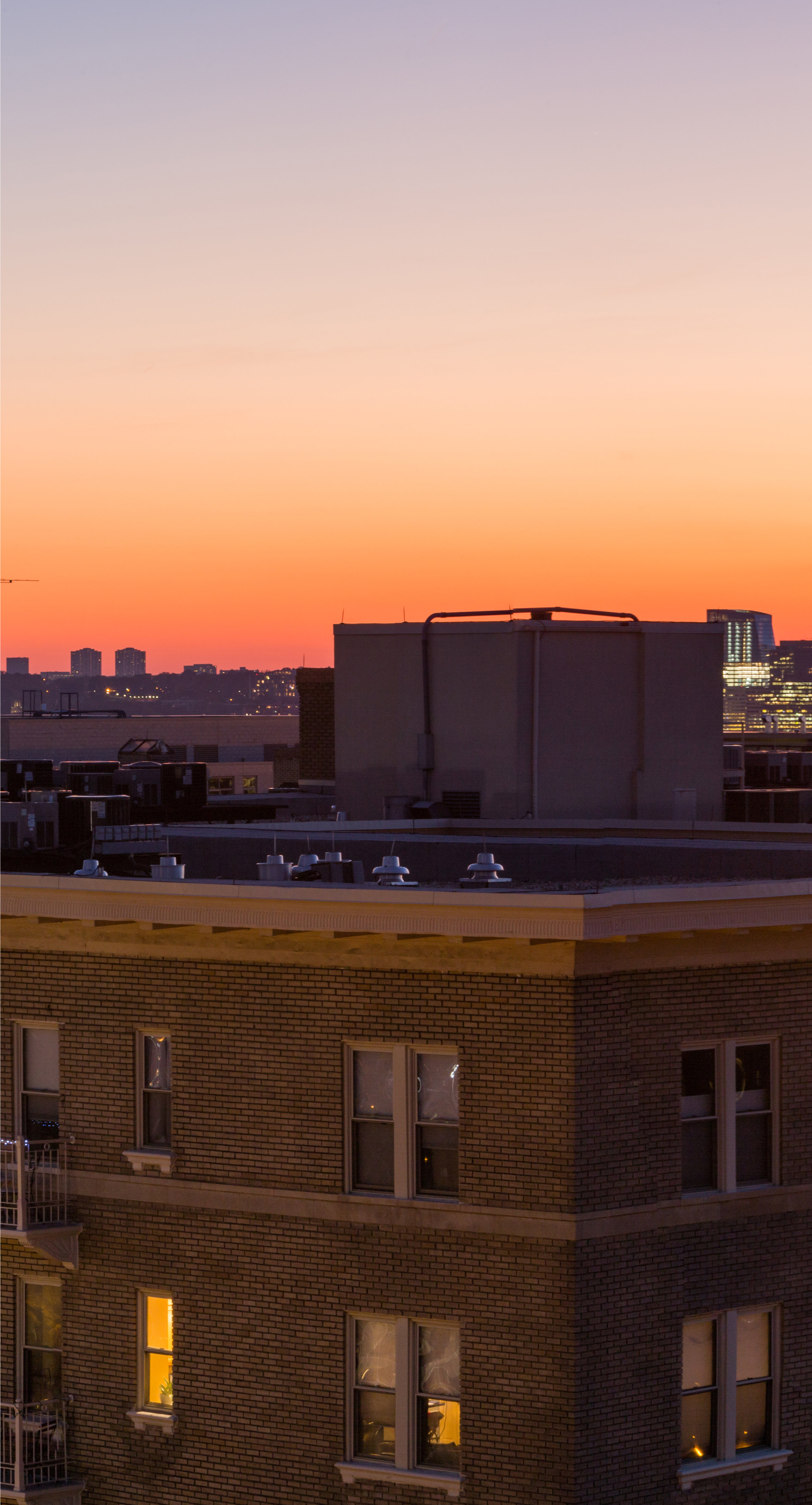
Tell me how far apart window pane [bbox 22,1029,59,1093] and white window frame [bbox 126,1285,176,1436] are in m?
2.56

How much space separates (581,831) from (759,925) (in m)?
14.4

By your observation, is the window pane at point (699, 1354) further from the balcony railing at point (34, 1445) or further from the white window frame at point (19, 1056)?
the white window frame at point (19, 1056)

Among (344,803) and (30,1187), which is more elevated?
(344,803)

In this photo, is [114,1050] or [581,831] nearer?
[114,1050]

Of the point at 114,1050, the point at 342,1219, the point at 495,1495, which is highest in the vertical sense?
the point at 114,1050

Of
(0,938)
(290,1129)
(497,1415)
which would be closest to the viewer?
(497,1415)

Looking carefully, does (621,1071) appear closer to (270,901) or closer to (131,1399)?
(270,901)

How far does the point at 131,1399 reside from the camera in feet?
63.7

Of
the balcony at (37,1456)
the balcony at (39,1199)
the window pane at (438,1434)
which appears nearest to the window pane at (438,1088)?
the window pane at (438,1434)

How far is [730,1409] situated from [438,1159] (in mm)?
4083

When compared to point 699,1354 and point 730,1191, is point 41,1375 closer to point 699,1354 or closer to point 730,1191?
point 699,1354

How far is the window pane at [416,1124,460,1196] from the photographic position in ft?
59.5

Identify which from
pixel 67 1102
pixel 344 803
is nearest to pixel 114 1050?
pixel 67 1102

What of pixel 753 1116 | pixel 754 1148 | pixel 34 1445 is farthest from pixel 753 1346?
pixel 34 1445
